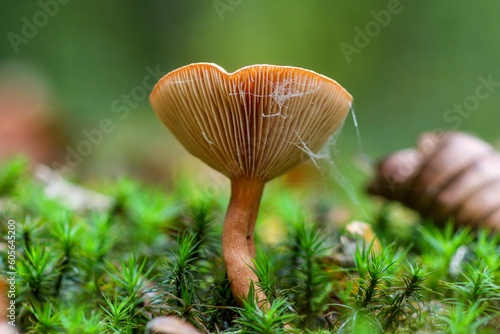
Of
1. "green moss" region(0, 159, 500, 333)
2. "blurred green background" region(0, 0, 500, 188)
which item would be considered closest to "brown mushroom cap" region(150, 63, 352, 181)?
"green moss" region(0, 159, 500, 333)

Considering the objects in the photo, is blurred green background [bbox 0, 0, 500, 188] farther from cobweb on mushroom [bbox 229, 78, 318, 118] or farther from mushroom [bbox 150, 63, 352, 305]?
cobweb on mushroom [bbox 229, 78, 318, 118]

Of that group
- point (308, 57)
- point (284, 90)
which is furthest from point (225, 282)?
point (308, 57)

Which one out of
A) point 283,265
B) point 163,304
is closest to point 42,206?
point 163,304


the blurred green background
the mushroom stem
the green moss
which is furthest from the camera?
the blurred green background

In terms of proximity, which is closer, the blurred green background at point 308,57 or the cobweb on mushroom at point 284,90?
the cobweb on mushroom at point 284,90

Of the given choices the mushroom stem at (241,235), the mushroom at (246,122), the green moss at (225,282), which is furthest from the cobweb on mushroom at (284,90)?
the green moss at (225,282)

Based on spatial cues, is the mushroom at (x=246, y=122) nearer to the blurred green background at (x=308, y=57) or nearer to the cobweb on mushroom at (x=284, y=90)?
the cobweb on mushroom at (x=284, y=90)

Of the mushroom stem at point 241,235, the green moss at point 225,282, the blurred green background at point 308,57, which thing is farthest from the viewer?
the blurred green background at point 308,57
